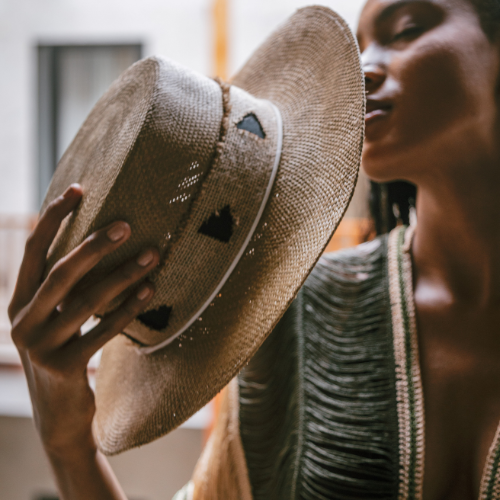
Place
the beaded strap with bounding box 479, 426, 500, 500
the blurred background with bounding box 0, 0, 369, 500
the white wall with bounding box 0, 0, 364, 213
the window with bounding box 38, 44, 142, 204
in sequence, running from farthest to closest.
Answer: the window with bounding box 38, 44, 142, 204 < the white wall with bounding box 0, 0, 364, 213 < the blurred background with bounding box 0, 0, 369, 500 < the beaded strap with bounding box 479, 426, 500, 500

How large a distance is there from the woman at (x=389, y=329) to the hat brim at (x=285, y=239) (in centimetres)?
9

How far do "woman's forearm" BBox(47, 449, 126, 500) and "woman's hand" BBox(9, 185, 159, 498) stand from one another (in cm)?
3

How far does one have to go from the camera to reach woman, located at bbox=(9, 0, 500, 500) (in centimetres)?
57

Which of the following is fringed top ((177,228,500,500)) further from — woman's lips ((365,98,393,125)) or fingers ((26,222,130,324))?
fingers ((26,222,130,324))

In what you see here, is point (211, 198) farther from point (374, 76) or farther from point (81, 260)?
point (374, 76)

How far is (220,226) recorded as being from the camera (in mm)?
530

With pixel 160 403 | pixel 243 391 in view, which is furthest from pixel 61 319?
pixel 243 391

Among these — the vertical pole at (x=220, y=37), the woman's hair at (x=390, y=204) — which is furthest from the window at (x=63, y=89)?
the woman's hair at (x=390, y=204)

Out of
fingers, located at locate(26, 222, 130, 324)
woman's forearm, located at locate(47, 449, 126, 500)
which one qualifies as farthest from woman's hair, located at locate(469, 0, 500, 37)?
woman's forearm, located at locate(47, 449, 126, 500)

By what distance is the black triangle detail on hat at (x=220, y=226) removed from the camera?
52 cm

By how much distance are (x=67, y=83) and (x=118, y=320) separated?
2503mm

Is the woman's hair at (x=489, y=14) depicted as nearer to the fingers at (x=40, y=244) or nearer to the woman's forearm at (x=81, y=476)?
the fingers at (x=40, y=244)

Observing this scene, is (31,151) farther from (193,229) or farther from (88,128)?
(193,229)

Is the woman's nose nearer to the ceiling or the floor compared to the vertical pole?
nearer to the floor
